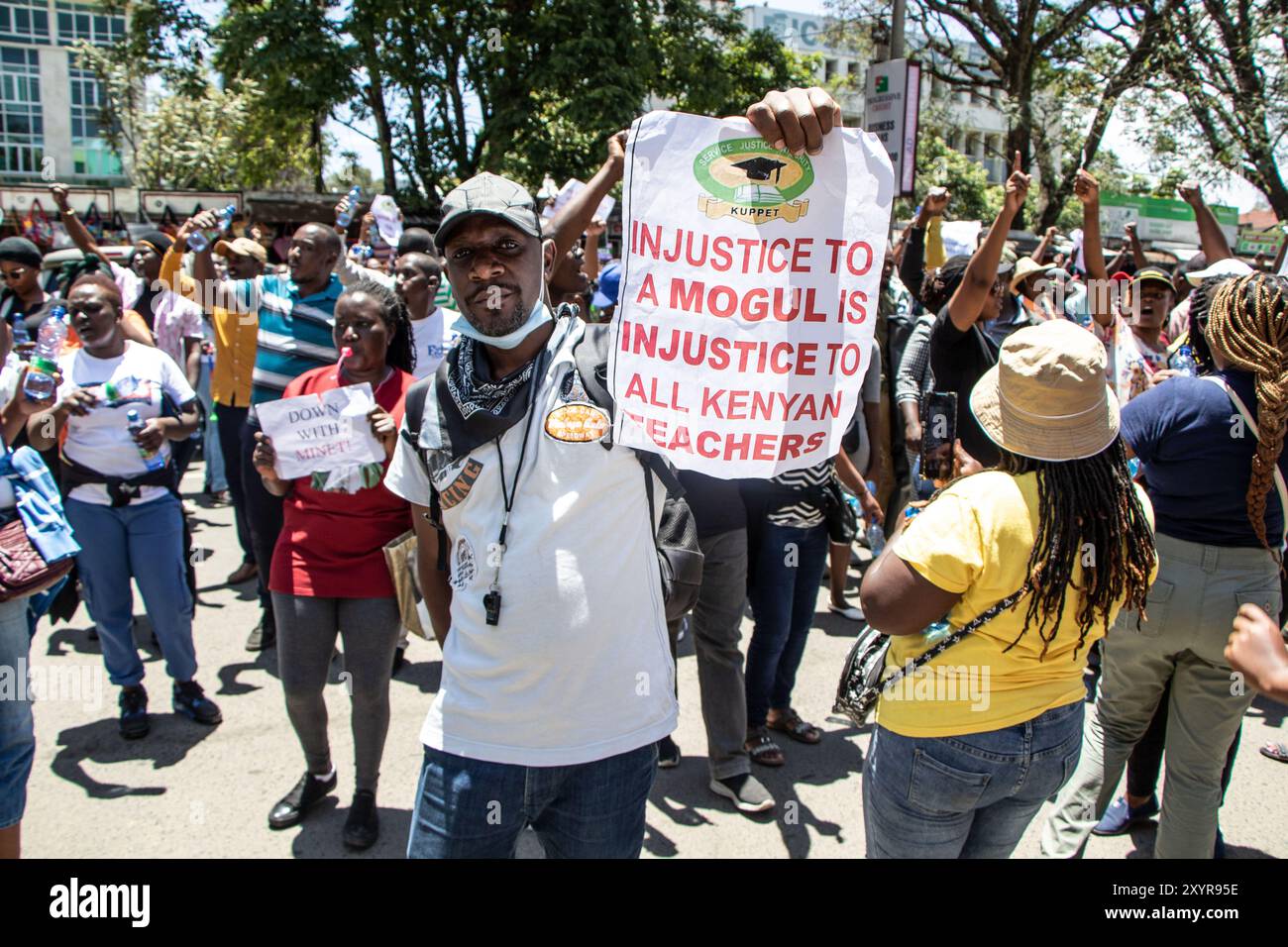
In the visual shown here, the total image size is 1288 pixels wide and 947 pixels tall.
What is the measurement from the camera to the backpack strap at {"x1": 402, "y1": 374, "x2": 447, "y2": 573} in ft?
7.34

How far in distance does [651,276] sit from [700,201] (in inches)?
7.6

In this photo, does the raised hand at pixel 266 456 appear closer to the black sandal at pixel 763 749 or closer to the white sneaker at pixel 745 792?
the white sneaker at pixel 745 792

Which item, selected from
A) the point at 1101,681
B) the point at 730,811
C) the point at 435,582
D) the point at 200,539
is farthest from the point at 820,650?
the point at 200,539

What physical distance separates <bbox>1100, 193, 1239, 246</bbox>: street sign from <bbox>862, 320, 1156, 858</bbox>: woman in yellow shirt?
35637mm

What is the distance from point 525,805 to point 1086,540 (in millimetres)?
1374

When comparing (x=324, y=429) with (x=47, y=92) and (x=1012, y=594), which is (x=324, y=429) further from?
(x=47, y=92)

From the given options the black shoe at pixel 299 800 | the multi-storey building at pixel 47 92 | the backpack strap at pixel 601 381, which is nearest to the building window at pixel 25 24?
the multi-storey building at pixel 47 92

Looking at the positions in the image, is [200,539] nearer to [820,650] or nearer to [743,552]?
[820,650]

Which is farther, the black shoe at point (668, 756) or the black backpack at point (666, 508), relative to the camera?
the black shoe at point (668, 756)

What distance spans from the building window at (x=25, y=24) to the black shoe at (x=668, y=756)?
57.9 metres

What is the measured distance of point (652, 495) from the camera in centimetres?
215

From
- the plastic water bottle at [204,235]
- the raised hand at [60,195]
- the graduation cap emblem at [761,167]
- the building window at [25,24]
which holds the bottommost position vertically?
the plastic water bottle at [204,235]

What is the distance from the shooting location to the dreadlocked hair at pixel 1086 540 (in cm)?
211

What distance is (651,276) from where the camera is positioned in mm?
2096
